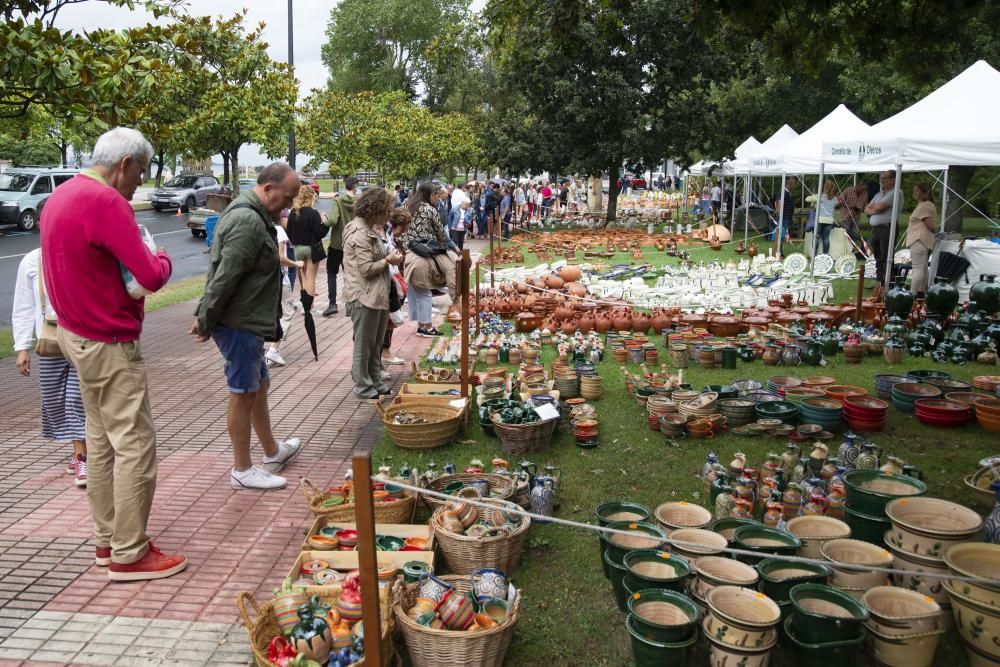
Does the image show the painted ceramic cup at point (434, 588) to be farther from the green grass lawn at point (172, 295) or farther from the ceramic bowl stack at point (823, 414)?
the green grass lawn at point (172, 295)

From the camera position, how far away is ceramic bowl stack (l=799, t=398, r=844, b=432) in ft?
19.4

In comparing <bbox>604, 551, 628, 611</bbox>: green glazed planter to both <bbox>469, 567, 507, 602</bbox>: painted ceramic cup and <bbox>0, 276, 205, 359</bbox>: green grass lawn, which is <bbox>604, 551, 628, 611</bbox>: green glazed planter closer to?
<bbox>469, 567, 507, 602</bbox>: painted ceramic cup

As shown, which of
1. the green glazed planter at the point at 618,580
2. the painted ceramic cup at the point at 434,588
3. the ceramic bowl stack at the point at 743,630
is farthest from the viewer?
the green glazed planter at the point at 618,580

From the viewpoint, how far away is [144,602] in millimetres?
3699

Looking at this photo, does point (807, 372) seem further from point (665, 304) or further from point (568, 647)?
point (568, 647)

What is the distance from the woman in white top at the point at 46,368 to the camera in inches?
188

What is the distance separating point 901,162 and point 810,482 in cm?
839

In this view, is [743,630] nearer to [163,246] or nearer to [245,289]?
[245,289]

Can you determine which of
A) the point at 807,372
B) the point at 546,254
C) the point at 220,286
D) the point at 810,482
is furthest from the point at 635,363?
the point at 546,254

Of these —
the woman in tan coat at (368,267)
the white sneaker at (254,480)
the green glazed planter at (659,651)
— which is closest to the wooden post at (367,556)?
the green glazed planter at (659,651)

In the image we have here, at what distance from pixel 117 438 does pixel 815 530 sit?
11.3 ft

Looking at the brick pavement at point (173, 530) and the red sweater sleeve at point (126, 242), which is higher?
the red sweater sleeve at point (126, 242)

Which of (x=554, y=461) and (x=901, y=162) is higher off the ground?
(x=901, y=162)

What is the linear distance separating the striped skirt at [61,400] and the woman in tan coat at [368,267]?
2.30 metres
